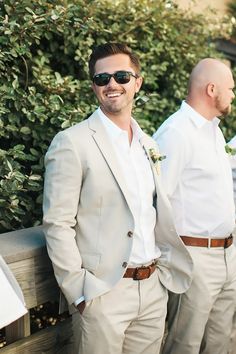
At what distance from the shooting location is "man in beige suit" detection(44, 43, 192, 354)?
2369mm

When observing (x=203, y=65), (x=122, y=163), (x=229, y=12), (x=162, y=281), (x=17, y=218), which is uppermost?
(x=229, y=12)

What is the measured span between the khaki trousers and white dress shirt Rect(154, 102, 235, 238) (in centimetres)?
16

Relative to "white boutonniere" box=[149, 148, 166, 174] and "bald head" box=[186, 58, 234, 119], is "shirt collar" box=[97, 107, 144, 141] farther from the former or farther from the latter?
"bald head" box=[186, 58, 234, 119]

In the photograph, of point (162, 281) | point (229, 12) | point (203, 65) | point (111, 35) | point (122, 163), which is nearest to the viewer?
point (122, 163)

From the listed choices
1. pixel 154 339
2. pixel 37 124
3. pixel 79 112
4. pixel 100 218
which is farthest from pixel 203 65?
pixel 154 339

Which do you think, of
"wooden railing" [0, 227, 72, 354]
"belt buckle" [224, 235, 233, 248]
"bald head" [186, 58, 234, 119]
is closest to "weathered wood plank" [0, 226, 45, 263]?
"wooden railing" [0, 227, 72, 354]

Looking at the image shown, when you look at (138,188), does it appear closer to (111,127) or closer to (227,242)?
(111,127)

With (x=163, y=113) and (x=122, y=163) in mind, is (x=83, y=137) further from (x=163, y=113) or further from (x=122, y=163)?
(x=163, y=113)

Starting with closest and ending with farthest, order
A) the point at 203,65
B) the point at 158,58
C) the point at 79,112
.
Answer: the point at 203,65, the point at 79,112, the point at 158,58

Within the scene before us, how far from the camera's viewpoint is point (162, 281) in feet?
9.12

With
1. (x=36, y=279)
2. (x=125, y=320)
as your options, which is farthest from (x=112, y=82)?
(x=125, y=320)

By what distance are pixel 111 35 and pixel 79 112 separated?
3.49 ft

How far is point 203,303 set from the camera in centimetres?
307

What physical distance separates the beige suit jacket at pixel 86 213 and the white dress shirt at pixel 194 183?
58 centimetres
